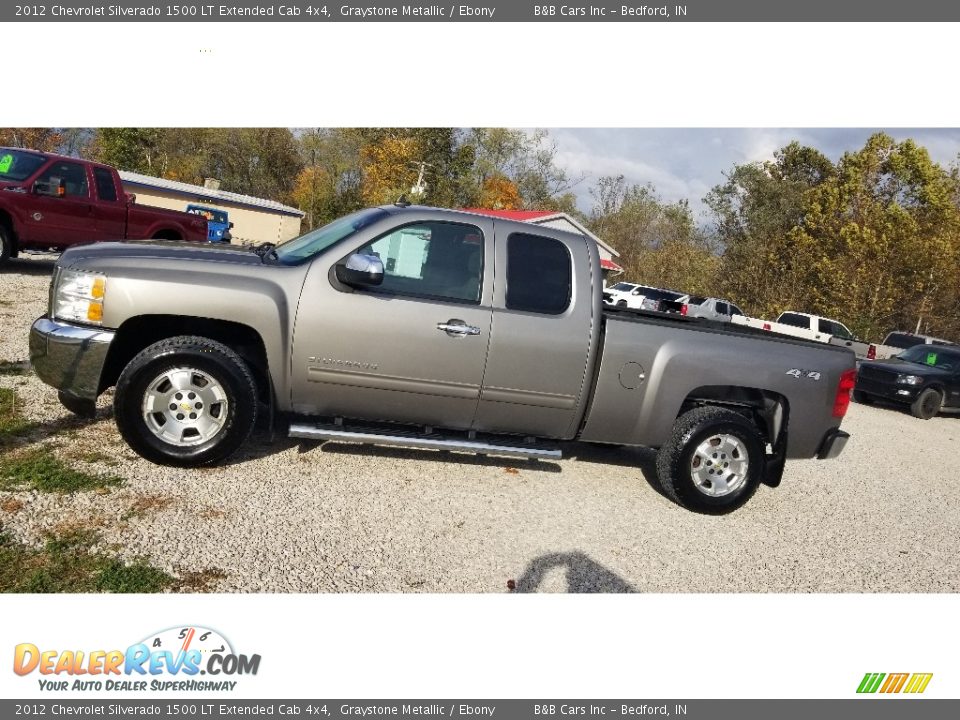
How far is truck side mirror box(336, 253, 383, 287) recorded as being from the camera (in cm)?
400

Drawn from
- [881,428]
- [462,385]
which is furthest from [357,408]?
[881,428]

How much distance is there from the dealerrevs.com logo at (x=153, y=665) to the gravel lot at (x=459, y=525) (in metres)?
0.33

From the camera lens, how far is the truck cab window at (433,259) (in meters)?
4.32

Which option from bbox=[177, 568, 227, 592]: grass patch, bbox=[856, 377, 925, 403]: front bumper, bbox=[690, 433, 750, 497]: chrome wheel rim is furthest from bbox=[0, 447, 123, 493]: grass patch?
bbox=[856, 377, 925, 403]: front bumper

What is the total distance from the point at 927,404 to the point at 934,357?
1.30 m

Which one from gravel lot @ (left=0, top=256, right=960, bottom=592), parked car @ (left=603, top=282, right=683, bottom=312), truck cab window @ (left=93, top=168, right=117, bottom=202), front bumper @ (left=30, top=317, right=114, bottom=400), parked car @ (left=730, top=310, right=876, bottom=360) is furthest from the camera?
parked car @ (left=603, top=282, right=683, bottom=312)

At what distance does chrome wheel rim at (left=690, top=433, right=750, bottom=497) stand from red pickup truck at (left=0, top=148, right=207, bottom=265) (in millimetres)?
10420

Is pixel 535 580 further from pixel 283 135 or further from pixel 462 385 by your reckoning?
pixel 283 135

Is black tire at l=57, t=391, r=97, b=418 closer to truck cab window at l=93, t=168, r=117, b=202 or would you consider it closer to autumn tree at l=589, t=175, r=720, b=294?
truck cab window at l=93, t=168, r=117, b=202

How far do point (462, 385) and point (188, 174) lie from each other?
52.4 metres

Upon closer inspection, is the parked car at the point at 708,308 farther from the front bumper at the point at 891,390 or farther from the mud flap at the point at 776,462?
the mud flap at the point at 776,462

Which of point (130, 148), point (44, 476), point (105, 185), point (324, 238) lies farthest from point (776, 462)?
point (130, 148)

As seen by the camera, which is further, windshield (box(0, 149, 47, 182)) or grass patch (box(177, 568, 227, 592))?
windshield (box(0, 149, 47, 182))

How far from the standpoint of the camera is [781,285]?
114ft
